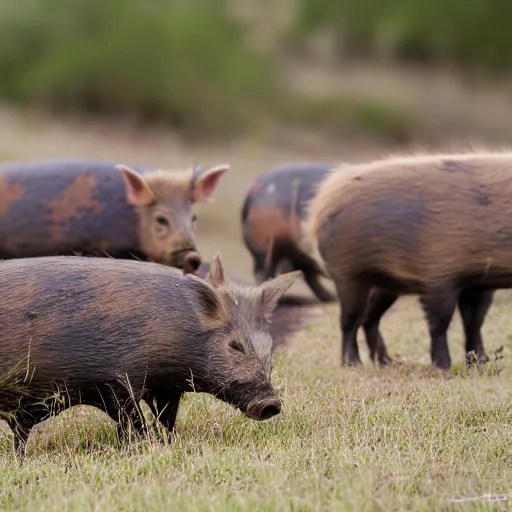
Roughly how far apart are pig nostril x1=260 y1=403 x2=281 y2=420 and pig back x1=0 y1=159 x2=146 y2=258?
381cm

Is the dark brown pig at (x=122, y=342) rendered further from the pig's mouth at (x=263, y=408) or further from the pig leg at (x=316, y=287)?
the pig leg at (x=316, y=287)

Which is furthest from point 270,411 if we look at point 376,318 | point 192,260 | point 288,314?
point 288,314

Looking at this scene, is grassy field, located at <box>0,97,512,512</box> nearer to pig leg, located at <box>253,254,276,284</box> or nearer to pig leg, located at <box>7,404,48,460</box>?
pig leg, located at <box>7,404,48,460</box>

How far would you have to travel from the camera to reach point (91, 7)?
86.1 feet

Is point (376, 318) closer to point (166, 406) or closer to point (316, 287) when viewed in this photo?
point (166, 406)

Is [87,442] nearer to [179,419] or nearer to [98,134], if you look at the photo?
[179,419]

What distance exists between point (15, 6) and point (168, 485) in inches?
965

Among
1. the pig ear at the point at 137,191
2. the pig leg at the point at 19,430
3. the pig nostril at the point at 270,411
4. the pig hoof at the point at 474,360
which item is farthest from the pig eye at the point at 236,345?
the pig ear at the point at 137,191

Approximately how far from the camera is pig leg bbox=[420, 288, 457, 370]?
268 inches

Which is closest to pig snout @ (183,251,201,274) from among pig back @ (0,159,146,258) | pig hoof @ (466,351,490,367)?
pig back @ (0,159,146,258)

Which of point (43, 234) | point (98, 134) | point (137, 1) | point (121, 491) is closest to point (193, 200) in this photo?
point (43, 234)

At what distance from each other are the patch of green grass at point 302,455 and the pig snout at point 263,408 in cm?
9

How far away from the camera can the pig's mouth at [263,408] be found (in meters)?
4.91

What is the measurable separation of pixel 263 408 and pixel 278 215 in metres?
5.19
